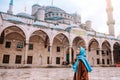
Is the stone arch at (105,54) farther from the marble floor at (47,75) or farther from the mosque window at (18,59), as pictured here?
the marble floor at (47,75)

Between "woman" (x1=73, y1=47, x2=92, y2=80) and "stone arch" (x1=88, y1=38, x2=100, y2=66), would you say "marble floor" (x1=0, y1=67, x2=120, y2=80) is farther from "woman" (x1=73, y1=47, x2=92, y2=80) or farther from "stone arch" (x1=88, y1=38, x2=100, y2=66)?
"stone arch" (x1=88, y1=38, x2=100, y2=66)

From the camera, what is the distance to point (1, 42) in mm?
18188

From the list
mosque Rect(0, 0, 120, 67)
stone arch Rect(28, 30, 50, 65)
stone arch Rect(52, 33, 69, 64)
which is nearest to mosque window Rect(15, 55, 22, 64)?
mosque Rect(0, 0, 120, 67)

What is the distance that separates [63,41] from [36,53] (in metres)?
5.51

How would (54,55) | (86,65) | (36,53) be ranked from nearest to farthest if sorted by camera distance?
(86,65), (36,53), (54,55)

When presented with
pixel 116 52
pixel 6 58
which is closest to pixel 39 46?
pixel 6 58

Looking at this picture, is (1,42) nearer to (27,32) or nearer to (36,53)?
Result: (27,32)

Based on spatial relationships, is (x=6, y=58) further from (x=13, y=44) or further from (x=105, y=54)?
(x=105, y=54)

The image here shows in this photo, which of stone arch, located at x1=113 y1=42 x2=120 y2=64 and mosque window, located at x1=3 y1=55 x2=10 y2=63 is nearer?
mosque window, located at x1=3 y1=55 x2=10 y2=63

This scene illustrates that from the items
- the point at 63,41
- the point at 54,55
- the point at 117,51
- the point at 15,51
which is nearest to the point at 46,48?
the point at 54,55

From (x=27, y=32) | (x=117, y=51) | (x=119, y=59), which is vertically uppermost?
(x=27, y=32)

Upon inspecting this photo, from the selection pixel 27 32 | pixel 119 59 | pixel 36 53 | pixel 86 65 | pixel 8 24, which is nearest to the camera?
pixel 86 65

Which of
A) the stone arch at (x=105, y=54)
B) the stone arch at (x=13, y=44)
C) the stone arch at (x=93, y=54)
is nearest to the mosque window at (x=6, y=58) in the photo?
the stone arch at (x=13, y=44)

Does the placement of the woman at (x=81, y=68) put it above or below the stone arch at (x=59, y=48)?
below
